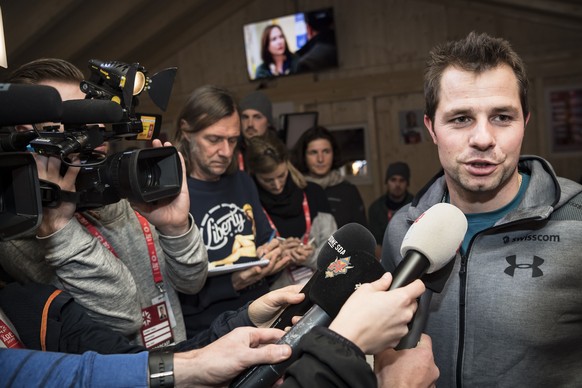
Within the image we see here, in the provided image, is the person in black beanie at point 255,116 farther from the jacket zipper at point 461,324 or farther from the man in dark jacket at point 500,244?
the jacket zipper at point 461,324

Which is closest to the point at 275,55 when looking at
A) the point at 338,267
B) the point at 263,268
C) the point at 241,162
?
the point at 241,162

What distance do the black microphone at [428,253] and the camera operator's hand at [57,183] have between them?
31.4 inches

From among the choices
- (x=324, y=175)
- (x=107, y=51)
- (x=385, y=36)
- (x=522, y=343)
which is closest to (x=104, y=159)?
(x=522, y=343)

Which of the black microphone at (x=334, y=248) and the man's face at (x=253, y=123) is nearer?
the black microphone at (x=334, y=248)

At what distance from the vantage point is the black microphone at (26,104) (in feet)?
2.53

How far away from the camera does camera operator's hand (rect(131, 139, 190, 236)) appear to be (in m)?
1.51

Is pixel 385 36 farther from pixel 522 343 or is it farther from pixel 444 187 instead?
pixel 522 343

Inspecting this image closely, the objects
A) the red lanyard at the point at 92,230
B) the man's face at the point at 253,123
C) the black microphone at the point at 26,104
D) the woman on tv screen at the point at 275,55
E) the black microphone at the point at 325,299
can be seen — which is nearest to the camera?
the black microphone at the point at 26,104

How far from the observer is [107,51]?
5871mm

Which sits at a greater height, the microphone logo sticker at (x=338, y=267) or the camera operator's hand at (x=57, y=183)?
the camera operator's hand at (x=57, y=183)

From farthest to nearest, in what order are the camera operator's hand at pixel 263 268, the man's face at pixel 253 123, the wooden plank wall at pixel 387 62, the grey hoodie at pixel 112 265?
the wooden plank wall at pixel 387 62 < the man's face at pixel 253 123 < the camera operator's hand at pixel 263 268 < the grey hoodie at pixel 112 265

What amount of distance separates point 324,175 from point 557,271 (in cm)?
221

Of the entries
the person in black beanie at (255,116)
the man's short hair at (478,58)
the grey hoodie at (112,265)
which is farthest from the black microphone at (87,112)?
the person in black beanie at (255,116)

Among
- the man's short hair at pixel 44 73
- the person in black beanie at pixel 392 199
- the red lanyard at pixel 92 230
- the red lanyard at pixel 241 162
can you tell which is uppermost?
the man's short hair at pixel 44 73
